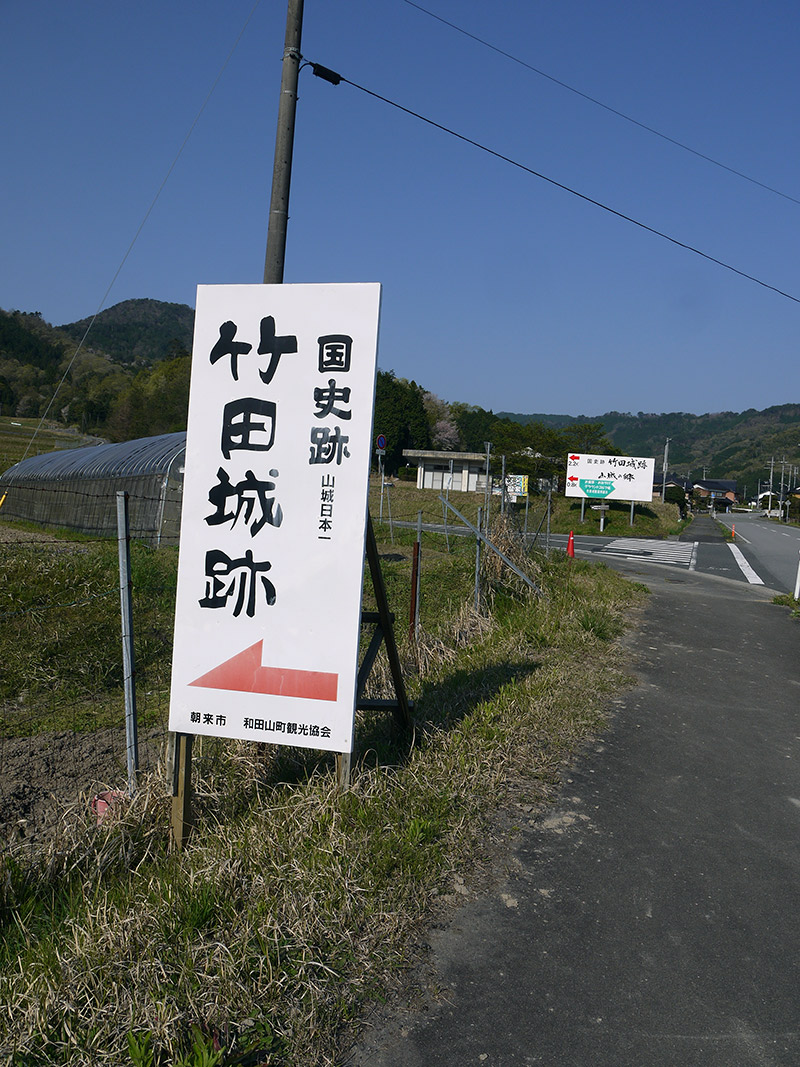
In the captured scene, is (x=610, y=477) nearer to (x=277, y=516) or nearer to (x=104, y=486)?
(x=104, y=486)

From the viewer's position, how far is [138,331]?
154m

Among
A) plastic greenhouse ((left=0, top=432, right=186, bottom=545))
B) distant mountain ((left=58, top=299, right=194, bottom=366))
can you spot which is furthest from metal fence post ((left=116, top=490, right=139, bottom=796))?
distant mountain ((left=58, top=299, right=194, bottom=366))

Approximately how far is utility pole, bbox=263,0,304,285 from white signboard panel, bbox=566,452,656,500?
33.1 meters

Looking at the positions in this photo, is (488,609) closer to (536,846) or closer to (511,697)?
(511,697)

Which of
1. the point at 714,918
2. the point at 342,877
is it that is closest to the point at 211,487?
the point at 342,877

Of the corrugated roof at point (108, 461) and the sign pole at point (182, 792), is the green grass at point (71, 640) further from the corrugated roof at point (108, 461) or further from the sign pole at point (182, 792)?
the corrugated roof at point (108, 461)

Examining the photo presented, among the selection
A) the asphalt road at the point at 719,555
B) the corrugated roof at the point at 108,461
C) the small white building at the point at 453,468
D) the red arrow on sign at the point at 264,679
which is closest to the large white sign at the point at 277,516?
the red arrow on sign at the point at 264,679

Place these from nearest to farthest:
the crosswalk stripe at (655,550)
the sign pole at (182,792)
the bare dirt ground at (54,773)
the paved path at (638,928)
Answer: the paved path at (638,928) → the sign pole at (182,792) → the bare dirt ground at (54,773) → the crosswalk stripe at (655,550)

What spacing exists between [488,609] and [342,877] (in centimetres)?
611

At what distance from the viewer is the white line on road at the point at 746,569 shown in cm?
1778

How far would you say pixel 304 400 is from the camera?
3928mm

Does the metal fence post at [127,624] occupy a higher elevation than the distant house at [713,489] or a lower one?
lower

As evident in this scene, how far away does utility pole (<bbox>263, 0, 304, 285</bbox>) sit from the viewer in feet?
18.2

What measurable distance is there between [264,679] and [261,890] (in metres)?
1.02
